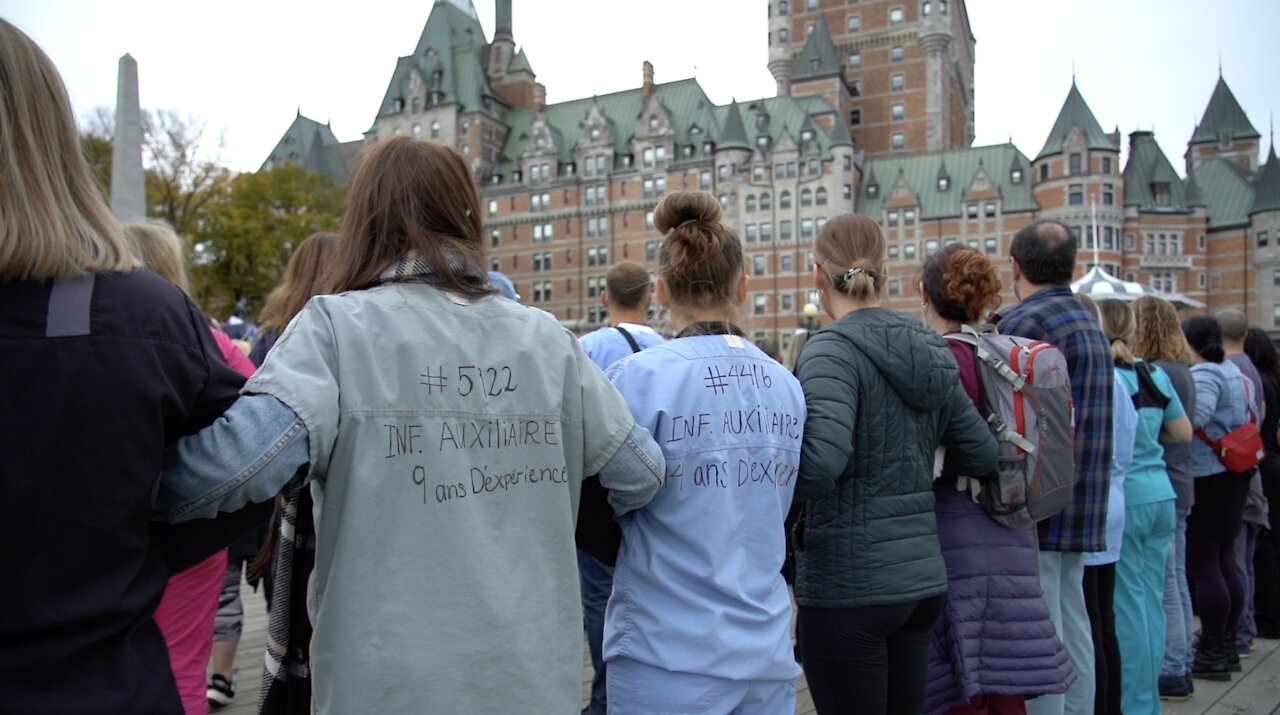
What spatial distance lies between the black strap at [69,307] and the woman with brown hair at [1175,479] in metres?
5.99

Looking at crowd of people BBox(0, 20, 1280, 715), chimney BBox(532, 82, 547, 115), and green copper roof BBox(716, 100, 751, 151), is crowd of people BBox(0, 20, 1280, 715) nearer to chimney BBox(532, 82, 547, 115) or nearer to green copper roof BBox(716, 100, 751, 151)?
green copper roof BBox(716, 100, 751, 151)

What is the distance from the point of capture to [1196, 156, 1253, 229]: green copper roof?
183ft

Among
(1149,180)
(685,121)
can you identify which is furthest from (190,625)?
(685,121)

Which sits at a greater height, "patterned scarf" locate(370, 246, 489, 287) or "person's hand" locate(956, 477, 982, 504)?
"patterned scarf" locate(370, 246, 489, 287)

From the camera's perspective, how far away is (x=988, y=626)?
3.49 meters

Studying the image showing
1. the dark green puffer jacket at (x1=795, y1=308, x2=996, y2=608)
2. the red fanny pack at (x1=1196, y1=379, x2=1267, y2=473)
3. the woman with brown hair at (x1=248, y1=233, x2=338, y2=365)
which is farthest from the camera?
the red fanny pack at (x1=1196, y1=379, x2=1267, y2=473)

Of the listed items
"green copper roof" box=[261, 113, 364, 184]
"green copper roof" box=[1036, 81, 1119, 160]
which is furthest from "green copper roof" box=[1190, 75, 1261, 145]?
"green copper roof" box=[261, 113, 364, 184]

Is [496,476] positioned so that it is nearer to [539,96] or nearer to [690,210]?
[690,210]

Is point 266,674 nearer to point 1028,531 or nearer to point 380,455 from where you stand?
point 380,455

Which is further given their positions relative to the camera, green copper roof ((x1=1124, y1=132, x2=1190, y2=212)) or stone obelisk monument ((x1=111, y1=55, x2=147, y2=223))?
green copper roof ((x1=1124, y1=132, x2=1190, y2=212))

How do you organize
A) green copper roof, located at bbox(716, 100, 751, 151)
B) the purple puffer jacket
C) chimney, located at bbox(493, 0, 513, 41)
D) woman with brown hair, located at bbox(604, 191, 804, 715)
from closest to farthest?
woman with brown hair, located at bbox(604, 191, 804, 715) < the purple puffer jacket < green copper roof, located at bbox(716, 100, 751, 151) < chimney, located at bbox(493, 0, 513, 41)

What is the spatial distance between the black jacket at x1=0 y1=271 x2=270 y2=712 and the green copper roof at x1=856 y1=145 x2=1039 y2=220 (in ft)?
192

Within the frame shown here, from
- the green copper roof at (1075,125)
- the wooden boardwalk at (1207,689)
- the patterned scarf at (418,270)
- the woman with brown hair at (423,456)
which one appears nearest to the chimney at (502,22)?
the green copper roof at (1075,125)

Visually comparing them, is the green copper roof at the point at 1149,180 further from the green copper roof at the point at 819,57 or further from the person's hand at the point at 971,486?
the person's hand at the point at 971,486
